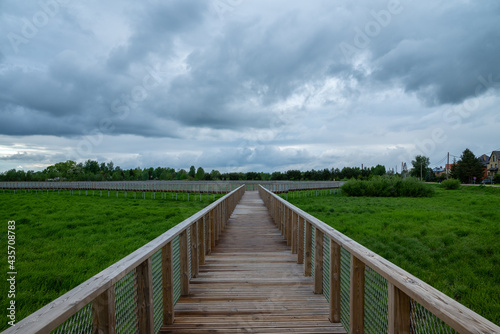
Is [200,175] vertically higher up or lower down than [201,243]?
higher up

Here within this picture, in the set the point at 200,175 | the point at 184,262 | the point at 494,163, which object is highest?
the point at 494,163

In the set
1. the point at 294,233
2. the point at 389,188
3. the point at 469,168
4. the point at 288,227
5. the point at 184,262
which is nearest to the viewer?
the point at 184,262

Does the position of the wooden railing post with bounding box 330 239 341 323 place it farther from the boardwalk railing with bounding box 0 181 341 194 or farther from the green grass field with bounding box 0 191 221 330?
the boardwalk railing with bounding box 0 181 341 194

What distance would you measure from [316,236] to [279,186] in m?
27.1

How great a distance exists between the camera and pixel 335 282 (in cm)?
307

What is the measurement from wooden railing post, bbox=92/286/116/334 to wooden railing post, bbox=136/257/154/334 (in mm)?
562

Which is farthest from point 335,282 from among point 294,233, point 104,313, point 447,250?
point 447,250

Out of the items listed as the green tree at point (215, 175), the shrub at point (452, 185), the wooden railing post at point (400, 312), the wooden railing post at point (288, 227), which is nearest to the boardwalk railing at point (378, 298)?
the wooden railing post at point (400, 312)

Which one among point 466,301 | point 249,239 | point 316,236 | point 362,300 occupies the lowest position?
point 466,301

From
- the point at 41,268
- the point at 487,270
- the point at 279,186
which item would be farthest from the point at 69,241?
the point at 279,186

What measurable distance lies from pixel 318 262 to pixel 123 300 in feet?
7.81

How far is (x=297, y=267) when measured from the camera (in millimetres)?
4988

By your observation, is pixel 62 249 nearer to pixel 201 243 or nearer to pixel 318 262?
pixel 201 243

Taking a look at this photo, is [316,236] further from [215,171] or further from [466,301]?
[215,171]
